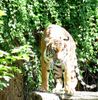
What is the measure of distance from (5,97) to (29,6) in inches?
60.3

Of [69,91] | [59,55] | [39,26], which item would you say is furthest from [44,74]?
[39,26]

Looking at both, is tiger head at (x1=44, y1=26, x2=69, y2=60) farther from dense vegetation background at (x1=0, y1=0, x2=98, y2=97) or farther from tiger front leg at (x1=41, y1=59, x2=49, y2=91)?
dense vegetation background at (x1=0, y1=0, x2=98, y2=97)

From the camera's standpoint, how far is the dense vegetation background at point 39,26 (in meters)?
5.75

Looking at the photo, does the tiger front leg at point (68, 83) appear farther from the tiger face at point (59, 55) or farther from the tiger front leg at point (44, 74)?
the tiger front leg at point (44, 74)

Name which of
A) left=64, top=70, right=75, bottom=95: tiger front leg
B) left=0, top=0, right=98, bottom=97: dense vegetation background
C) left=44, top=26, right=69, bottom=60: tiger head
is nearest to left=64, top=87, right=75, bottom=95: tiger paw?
left=64, top=70, right=75, bottom=95: tiger front leg

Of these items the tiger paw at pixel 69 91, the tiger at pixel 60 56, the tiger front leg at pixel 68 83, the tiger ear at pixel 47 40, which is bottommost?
the tiger paw at pixel 69 91

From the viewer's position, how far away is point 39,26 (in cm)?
614

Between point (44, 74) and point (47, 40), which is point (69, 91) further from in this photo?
point (47, 40)

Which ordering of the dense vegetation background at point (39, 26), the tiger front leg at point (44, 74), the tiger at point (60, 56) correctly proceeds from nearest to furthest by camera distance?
the tiger at point (60, 56), the tiger front leg at point (44, 74), the dense vegetation background at point (39, 26)

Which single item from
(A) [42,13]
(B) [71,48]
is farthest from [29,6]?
(B) [71,48]

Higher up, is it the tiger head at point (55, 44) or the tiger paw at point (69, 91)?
the tiger head at point (55, 44)

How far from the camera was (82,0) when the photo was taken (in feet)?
20.8

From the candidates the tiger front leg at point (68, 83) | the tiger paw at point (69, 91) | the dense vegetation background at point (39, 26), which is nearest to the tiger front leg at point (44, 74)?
the tiger front leg at point (68, 83)

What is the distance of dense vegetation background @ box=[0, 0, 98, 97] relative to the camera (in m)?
5.75
